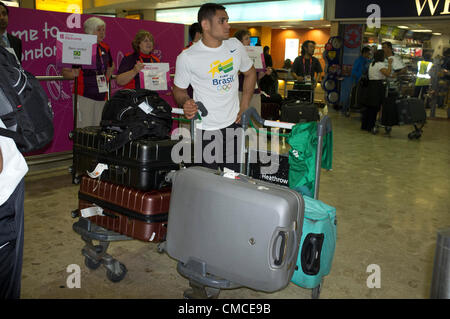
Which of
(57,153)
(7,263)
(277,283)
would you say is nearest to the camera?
(7,263)

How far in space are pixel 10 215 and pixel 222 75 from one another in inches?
69.0

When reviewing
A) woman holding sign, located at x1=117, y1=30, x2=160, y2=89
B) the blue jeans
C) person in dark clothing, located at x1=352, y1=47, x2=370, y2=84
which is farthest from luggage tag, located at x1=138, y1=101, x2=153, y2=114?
person in dark clothing, located at x1=352, y1=47, x2=370, y2=84

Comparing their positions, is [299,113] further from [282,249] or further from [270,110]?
[282,249]

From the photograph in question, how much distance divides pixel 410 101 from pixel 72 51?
6158 millimetres

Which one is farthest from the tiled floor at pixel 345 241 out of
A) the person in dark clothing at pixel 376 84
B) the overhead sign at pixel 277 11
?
the overhead sign at pixel 277 11

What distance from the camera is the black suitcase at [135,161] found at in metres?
2.46

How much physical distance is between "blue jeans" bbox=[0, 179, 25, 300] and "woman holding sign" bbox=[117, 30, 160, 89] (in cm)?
322

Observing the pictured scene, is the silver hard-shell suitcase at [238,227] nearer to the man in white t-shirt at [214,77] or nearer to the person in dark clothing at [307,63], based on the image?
the man in white t-shirt at [214,77]

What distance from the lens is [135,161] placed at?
2461 millimetres

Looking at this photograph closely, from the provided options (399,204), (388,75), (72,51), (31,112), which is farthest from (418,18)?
(31,112)

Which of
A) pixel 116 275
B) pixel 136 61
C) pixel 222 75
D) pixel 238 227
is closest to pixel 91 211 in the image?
pixel 116 275

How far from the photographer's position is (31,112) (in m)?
1.52

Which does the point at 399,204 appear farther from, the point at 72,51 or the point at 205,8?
the point at 72,51

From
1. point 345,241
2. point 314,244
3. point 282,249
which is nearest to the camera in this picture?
point 282,249
